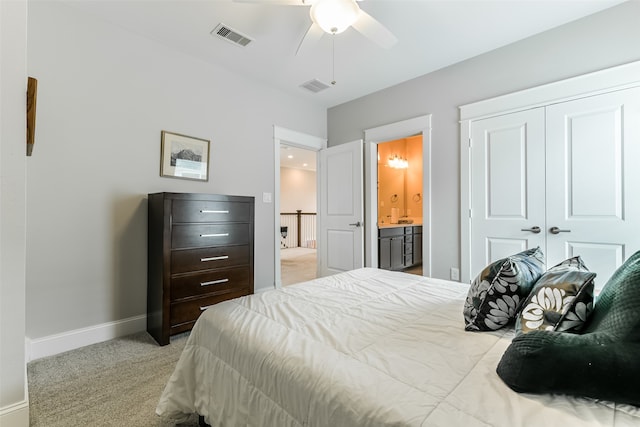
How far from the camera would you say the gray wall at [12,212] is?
52.8 inches

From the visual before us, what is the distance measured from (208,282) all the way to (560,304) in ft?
8.00

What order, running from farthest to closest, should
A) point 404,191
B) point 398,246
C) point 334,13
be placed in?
point 404,191 → point 398,246 → point 334,13

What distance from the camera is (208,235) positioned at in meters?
2.56

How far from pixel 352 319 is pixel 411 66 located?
3014mm

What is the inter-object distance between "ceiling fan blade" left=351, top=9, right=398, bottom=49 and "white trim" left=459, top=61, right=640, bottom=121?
1.37m

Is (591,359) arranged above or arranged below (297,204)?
below

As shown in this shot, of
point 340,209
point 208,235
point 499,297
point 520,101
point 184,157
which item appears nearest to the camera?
point 499,297

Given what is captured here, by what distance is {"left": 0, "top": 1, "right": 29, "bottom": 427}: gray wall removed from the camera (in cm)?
134

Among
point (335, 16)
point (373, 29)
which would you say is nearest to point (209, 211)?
point (335, 16)

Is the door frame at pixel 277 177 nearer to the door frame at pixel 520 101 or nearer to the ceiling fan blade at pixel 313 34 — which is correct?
the ceiling fan blade at pixel 313 34

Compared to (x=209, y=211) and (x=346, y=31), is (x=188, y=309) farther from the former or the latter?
(x=346, y=31)

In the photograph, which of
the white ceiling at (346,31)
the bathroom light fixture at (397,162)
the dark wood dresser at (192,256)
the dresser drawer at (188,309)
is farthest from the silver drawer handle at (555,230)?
the bathroom light fixture at (397,162)

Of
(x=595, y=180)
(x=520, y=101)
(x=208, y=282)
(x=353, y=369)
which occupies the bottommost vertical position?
→ (x=208, y=282)

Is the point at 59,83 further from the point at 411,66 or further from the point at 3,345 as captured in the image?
the point at 411,66
